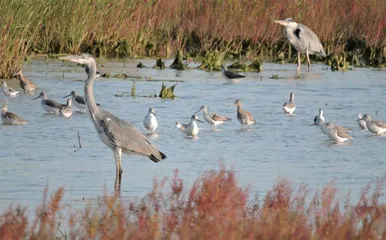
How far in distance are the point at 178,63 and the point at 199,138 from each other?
6957 mm

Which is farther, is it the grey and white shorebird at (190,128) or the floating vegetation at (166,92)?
the floating vegetation at (166,92)

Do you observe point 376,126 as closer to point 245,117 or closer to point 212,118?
point 245,117

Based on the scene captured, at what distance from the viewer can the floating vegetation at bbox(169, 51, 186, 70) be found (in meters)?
19.3

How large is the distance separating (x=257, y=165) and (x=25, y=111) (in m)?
5.02

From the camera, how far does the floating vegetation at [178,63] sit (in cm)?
1928

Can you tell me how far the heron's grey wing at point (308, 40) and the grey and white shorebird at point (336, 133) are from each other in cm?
833

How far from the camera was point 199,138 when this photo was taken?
41.3 feet

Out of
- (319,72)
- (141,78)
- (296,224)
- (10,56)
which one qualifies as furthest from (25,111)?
(296,224)

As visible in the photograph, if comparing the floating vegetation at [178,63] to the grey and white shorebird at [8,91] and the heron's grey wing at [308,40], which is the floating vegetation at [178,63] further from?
the grey and white shorebird at [8,91]

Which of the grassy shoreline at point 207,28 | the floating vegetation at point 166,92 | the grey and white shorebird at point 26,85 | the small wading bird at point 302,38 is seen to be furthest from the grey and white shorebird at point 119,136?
the small wading bird at point 302,38

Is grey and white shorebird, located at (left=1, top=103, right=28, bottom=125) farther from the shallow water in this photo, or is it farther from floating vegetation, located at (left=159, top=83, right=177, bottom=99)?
floating vegetation, located at (left=159, top=83, right=177, bottom=99)

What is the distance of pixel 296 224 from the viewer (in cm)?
573

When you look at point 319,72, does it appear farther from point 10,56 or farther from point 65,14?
point 10,56

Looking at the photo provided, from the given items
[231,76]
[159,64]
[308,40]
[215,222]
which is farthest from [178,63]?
[215,222]
